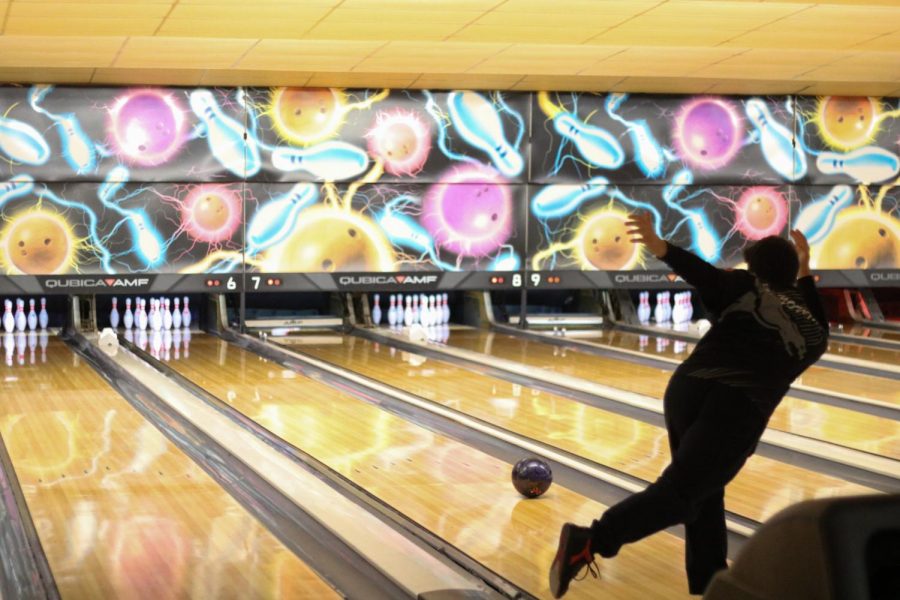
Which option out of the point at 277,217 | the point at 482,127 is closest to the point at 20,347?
the point at 277,217

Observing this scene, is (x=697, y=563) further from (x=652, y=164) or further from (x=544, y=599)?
(x=652, y=164)

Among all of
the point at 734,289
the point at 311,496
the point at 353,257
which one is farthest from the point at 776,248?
the point at 353,257

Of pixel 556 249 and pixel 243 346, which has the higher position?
pixel 556 249

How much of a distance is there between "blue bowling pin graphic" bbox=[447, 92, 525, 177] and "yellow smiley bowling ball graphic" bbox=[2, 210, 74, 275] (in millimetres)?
2679

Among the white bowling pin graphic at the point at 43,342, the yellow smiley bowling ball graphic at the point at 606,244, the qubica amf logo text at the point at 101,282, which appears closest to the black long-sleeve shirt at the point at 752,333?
the white bowling pin graphic at the point at 43,342

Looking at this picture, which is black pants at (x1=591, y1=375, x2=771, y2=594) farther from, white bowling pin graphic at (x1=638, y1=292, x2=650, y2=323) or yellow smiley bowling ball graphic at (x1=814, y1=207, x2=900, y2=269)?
yellow smiley bowling ball graphic at (x1=814, y1=207, x2=900, y2=269)

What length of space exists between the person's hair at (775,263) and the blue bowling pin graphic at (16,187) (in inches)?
225

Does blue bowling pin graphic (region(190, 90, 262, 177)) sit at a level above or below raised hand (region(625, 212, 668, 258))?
above

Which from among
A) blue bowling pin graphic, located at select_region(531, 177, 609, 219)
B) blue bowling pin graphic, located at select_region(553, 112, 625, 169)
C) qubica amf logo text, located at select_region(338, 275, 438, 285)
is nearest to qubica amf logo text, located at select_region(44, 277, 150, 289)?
qubica amf logo text, located at select_region(338, 275, 438, 285)

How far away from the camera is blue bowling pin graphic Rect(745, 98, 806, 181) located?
8797 millimetres

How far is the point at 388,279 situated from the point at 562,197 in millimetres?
1389

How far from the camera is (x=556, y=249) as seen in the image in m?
8.50

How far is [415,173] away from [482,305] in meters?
1.09

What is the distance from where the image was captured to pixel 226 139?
7.80m
